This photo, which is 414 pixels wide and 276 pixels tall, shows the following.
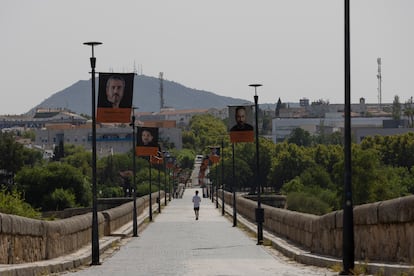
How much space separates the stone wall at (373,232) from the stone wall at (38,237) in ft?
Result: 24.9

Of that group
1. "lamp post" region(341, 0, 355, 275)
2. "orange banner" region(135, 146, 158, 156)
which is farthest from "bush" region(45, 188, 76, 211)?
"lamp post" region(341, 0, 355, 275)

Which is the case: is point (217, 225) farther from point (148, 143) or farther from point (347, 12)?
point (347, 12)

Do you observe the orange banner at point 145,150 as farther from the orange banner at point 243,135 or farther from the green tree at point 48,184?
the green tree at point 48,184

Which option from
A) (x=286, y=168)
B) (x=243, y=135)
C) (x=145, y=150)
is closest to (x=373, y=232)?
(x=243, y=135)

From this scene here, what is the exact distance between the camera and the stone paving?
2916cm

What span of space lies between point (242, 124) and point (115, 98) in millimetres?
17329

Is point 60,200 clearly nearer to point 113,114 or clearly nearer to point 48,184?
point 48,184

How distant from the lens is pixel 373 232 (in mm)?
26953

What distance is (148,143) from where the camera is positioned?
6831cm

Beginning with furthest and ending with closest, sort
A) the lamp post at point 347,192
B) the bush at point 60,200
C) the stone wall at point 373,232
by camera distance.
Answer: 1. the bush at point 60,200
2. the lamp post at point 347,192
3. the stone wall at point 373,232

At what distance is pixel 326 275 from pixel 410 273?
17.7ft

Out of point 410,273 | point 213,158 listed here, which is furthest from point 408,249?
point 213,158

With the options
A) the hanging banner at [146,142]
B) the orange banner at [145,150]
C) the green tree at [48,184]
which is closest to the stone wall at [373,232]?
the orange banner at [145,150]

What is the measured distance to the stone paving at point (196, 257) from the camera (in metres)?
29.2
